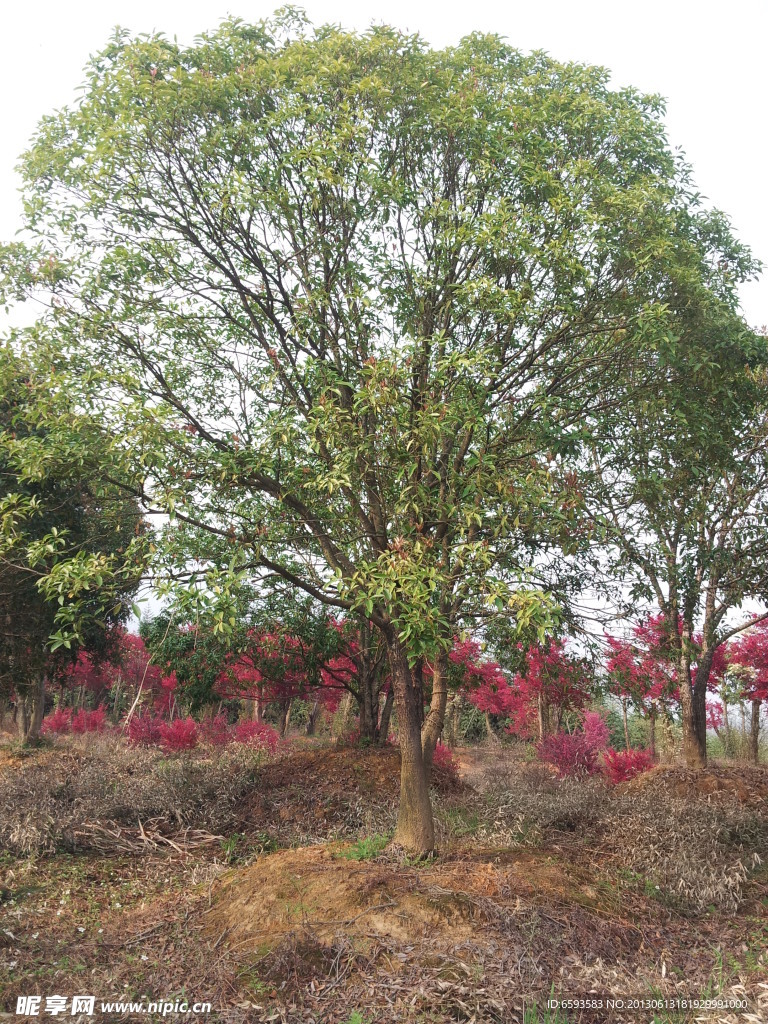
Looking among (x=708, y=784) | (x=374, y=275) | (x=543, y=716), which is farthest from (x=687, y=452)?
(x=543, y=716)

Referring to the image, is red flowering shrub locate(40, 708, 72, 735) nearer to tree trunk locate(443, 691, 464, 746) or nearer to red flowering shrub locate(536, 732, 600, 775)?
tree trunk locate(443, 691, 464, 746)

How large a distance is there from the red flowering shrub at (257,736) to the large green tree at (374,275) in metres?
7.24

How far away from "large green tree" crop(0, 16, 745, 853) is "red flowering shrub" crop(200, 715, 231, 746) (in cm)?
1085

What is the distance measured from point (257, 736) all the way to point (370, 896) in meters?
9.49

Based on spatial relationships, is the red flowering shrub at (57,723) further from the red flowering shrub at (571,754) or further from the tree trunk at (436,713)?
the tree trunk at (436,713)

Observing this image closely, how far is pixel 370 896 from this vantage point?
554 cm

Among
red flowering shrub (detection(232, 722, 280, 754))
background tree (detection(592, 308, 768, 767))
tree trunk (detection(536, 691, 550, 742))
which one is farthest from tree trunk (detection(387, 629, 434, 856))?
tree trunk (detection(536, 691, 550, 742))

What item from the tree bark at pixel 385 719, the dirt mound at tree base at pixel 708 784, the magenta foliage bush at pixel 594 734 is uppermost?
the tree bark at pixel 385 719

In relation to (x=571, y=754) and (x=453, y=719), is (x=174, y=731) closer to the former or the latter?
(x=571, y=754)

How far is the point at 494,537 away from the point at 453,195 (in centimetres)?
369

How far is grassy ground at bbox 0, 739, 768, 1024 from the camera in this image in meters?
4.52

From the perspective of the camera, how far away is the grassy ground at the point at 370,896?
14.8 ft

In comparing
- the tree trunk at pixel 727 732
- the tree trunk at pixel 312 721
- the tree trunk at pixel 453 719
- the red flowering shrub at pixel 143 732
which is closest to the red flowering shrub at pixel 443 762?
the red flowering shrub at pixel 143 732

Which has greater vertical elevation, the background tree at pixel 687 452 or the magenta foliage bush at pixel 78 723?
the background tree at pixel 687 452
